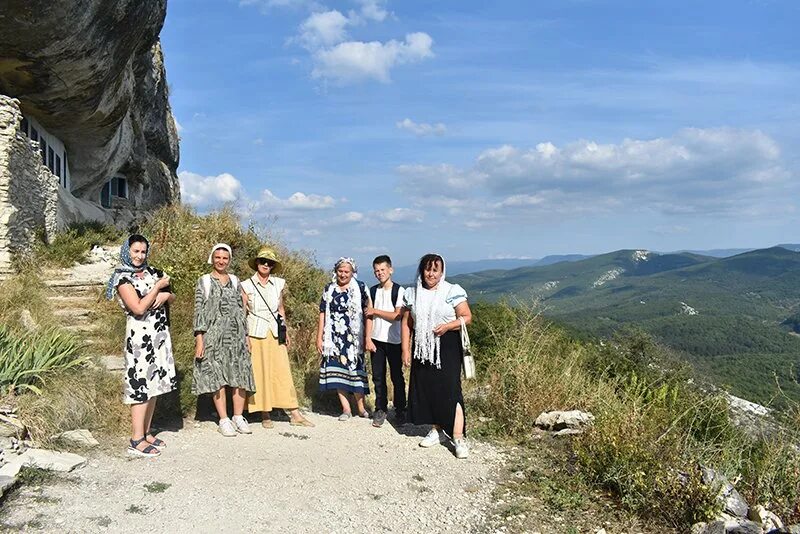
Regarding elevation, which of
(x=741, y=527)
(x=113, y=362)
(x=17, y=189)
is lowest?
(x=741, y=527)

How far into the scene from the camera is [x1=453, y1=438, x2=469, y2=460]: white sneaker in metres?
5.09

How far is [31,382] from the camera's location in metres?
5.24

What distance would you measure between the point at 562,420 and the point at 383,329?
2.10 meters

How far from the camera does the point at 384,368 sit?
6.19 m

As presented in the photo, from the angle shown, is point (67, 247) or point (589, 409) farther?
point (67, 247)

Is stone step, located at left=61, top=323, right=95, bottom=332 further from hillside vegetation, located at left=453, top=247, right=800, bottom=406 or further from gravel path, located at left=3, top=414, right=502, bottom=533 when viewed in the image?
hillside vegetation, located at left=453, top=247, right=800, bottom=406

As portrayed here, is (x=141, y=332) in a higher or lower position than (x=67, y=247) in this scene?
lower

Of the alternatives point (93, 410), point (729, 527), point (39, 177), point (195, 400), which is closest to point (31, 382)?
point (93, 410)

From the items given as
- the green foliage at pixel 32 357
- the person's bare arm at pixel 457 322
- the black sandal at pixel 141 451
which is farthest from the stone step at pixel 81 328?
the person's bare arm at pixel 457 322

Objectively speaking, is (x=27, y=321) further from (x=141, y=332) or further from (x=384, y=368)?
(x=384, y=368)

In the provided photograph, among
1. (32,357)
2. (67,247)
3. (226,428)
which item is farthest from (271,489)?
(67,247)

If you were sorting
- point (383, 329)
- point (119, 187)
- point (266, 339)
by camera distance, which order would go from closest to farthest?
point (266, 339) < point (383, 329) < point (119, 187)

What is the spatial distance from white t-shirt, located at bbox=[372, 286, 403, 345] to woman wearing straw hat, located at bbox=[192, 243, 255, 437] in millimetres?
1393

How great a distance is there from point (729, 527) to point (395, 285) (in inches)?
142
